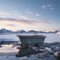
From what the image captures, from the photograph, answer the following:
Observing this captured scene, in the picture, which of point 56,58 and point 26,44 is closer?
point 56,58

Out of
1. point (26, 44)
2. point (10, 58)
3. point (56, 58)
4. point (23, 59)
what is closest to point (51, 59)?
point (56, 58)

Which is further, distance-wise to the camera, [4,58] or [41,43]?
[41,43]

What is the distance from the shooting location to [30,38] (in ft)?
72.1

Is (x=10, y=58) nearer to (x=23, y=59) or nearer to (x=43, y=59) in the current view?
(x=23, y=59)

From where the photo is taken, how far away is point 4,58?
45.5 feet

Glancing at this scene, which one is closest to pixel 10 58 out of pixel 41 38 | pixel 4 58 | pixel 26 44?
pixel 4 58

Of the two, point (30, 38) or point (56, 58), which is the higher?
point (30, 38)

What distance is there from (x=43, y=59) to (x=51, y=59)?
75 cm

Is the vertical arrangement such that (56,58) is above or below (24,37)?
below

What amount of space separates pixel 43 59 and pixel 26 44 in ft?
27.5

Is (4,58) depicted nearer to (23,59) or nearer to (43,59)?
(23,59)

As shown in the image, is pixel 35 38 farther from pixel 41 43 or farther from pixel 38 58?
pixel 38 58

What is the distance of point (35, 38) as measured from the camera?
73.0 feet

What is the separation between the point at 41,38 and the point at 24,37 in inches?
102
